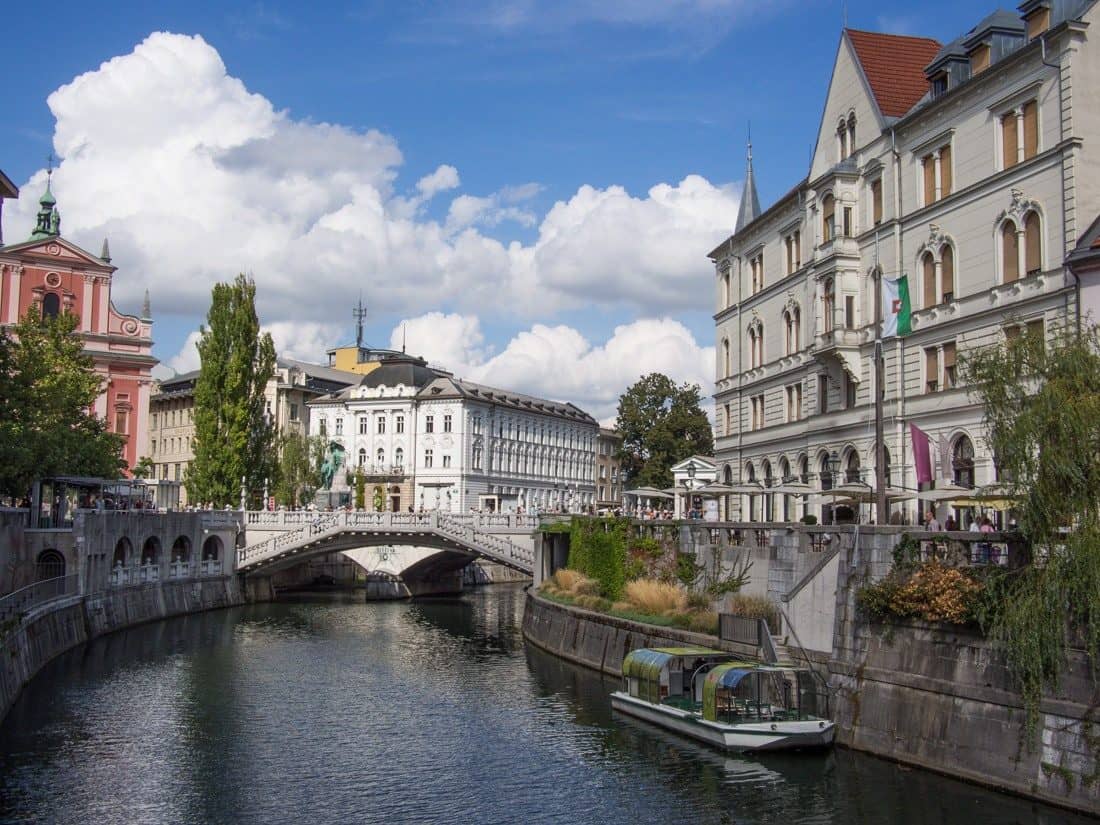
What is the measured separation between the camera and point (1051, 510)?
25.9m

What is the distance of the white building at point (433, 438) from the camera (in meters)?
123

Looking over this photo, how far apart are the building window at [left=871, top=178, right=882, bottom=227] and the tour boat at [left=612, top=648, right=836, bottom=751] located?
24944 millimetres

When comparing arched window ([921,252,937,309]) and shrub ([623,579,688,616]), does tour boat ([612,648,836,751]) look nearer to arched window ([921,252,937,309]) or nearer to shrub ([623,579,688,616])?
shrub ([623,579,688,616])

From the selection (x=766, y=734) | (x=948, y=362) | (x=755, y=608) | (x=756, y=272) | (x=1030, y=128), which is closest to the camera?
(x=766, y=734)

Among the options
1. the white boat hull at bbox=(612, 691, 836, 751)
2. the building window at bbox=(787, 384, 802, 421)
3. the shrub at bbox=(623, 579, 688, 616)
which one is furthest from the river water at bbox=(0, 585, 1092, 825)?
the building window at bbox=(787, 384, 802, 421)

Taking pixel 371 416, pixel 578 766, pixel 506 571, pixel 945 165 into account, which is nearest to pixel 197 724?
pixel 578 766

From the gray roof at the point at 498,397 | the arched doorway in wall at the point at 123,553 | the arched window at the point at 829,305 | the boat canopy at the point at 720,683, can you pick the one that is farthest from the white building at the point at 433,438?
the boat canopy at the point at 720,683

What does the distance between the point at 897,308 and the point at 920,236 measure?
14.0m

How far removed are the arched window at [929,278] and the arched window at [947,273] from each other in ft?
2.02

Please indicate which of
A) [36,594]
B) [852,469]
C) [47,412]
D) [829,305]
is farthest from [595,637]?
[47,412]

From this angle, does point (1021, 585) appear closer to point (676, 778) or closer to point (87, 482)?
point (676, 778)

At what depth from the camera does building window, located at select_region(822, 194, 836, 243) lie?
5638 centimetres

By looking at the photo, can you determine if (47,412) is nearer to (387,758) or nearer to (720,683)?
(387,758)

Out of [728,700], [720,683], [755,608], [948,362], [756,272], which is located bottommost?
[728,700]
